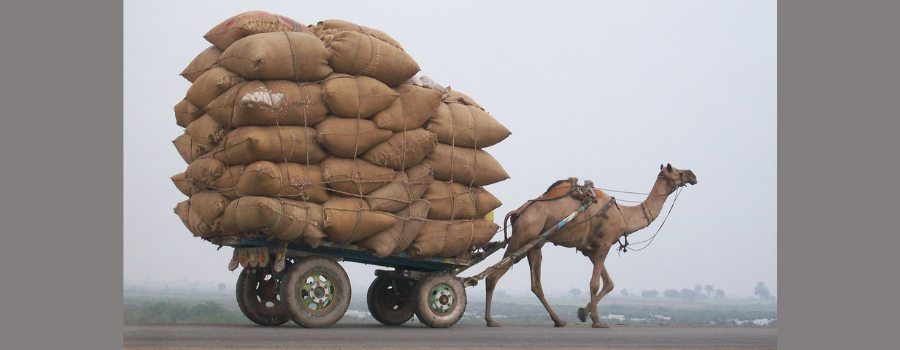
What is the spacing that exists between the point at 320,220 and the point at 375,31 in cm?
326

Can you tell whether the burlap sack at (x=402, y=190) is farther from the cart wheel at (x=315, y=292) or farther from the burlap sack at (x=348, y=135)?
the cart wheel at (x=315, y=292)

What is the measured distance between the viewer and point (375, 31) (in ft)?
55.7

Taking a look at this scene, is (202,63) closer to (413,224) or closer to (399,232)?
(399,232)

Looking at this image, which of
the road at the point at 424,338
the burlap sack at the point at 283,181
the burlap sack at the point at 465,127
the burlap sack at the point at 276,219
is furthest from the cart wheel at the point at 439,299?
the burlap sack at the point at 283,181

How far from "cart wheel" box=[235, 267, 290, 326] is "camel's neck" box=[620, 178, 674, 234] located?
6.73m

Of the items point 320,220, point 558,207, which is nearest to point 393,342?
point 320,220

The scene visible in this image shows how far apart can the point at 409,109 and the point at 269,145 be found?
2.56m

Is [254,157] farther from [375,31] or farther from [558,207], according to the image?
[558,207]

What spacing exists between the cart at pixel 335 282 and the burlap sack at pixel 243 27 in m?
3.01

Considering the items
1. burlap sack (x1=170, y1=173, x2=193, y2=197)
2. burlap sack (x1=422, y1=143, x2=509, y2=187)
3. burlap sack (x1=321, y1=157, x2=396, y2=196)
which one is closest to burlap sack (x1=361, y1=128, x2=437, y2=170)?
burlap sack (x1=321, y1=157, x2=396, y2=196)

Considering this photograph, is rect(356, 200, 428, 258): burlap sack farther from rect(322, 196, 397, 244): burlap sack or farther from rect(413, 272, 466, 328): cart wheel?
rect(413, 272, 466, 328): cart wheel

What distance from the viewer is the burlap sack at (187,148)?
16688mm

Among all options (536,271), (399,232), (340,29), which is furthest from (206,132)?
(536,271)

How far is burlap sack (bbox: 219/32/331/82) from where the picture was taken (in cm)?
1525
